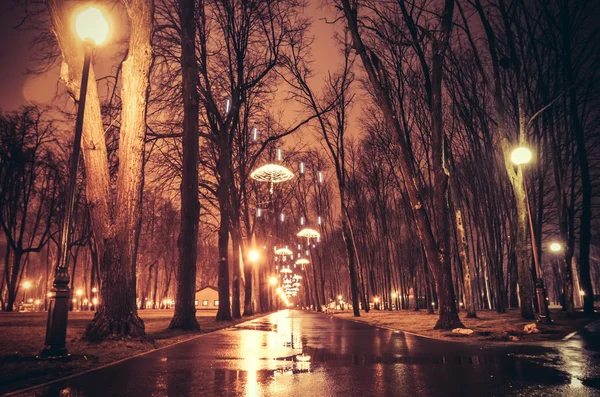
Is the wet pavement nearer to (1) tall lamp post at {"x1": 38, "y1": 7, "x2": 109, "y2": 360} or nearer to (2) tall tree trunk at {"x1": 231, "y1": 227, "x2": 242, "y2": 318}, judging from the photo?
(1) tall lamp post at {"x1": 38, "y1": 7, "x2": 109, "y2": 360}

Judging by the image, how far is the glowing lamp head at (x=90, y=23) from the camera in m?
6.50

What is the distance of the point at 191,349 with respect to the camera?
24.9 feet

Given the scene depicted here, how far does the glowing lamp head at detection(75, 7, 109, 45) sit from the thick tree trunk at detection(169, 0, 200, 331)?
6.90 metres

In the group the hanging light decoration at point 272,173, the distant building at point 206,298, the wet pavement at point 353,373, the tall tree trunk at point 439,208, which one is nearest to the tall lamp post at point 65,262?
the wet pavement at point 353,373

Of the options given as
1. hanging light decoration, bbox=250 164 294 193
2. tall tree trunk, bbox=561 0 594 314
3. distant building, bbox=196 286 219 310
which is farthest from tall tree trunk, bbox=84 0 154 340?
distant building, bbox=196 286 219 310

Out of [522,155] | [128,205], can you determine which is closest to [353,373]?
[128,205]

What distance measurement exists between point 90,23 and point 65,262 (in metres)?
4.28

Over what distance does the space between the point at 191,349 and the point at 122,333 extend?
5.81 feet

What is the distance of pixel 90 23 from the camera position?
650 centimetres

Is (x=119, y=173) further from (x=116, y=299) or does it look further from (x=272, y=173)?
(x=272, y=173)

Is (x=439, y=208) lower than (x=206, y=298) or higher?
higher

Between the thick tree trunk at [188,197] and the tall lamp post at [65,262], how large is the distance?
6.18 meters

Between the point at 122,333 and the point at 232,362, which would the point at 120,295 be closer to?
the point at 122,333

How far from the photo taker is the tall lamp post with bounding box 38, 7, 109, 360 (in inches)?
226
